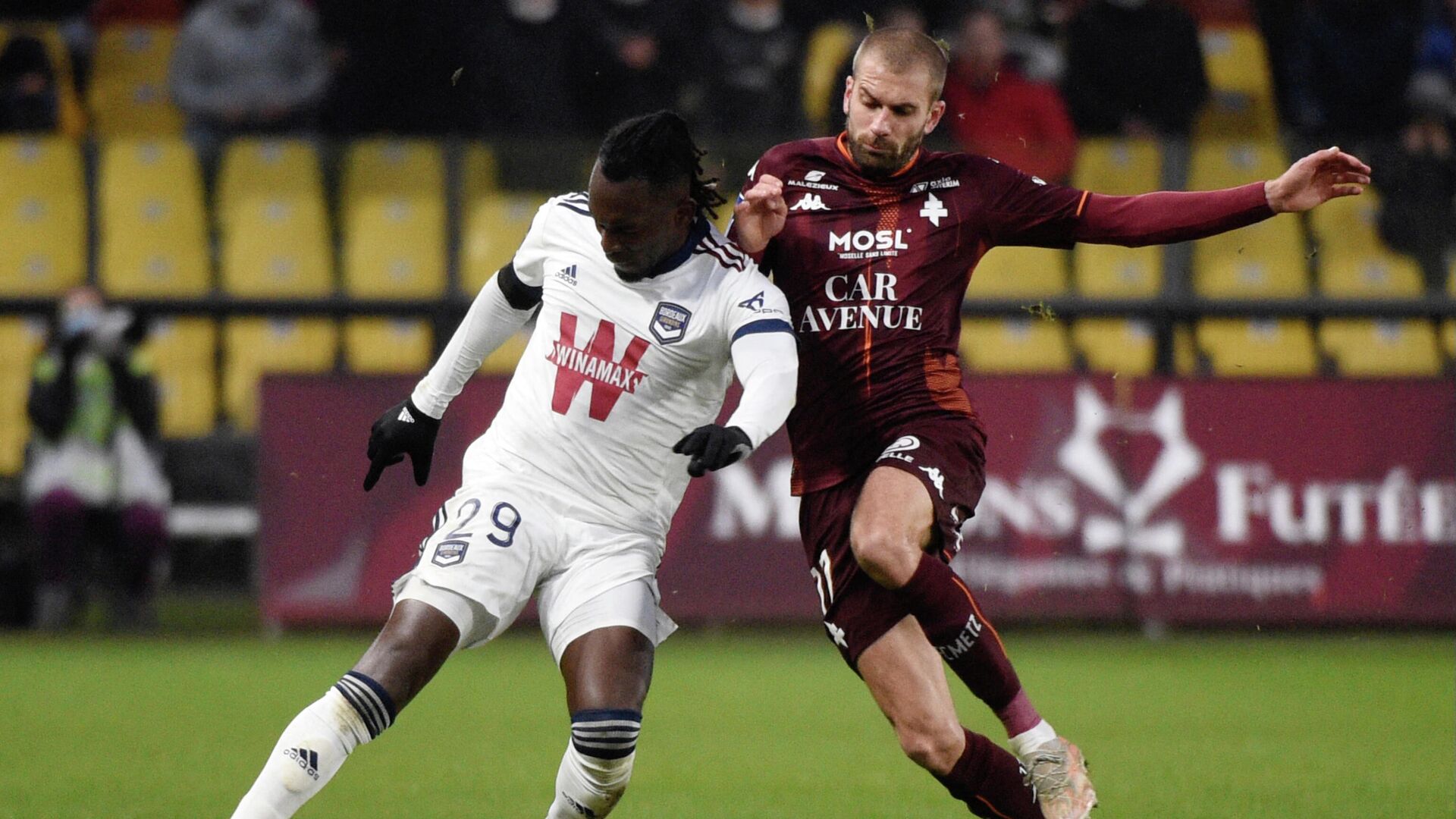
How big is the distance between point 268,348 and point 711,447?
8.35 meters

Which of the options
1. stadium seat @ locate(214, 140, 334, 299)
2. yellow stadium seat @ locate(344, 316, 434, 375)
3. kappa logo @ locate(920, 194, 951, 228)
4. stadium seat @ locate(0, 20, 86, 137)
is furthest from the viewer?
stadium seat @ locate(0, 20, 86, 137)

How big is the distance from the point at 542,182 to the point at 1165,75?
4.06 metres

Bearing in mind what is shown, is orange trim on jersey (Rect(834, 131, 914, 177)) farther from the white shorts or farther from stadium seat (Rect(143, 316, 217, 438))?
stadium seat (Rect(143, 316, 217, 438))

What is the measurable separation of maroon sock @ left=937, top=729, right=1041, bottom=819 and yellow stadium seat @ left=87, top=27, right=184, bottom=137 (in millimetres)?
9780

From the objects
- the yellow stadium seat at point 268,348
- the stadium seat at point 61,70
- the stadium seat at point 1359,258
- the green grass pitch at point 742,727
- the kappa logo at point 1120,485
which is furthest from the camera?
the stadium seat at point 61,70

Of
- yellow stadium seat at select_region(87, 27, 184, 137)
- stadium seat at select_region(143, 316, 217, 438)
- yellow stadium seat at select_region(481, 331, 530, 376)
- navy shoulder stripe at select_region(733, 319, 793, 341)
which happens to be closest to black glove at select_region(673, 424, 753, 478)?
navy shoulder stripe at select_region(733, 319, 793, 341)

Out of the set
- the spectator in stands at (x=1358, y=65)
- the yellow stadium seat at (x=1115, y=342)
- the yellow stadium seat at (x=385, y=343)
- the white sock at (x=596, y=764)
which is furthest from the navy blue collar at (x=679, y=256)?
the spectator in stands at (x=1358, y=65)

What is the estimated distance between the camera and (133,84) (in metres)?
13.5

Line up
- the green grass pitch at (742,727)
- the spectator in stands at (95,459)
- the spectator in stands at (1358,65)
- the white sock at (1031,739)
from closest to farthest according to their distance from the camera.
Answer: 1. the white sock at (1031,739)
2. the green grass pitch at (742,727)
3. the spectator in stands at (95,459)
4. the spectator in stands at (1358,65)

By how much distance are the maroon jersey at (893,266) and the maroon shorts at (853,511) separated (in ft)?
0.19

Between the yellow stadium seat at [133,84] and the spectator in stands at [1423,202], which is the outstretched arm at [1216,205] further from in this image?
the yellow stadium seat at [133,84]

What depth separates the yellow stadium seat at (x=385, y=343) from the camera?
12070 millimetres

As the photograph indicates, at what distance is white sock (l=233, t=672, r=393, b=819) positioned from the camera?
4570 millimetres

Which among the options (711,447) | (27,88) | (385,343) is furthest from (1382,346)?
(27,88)
